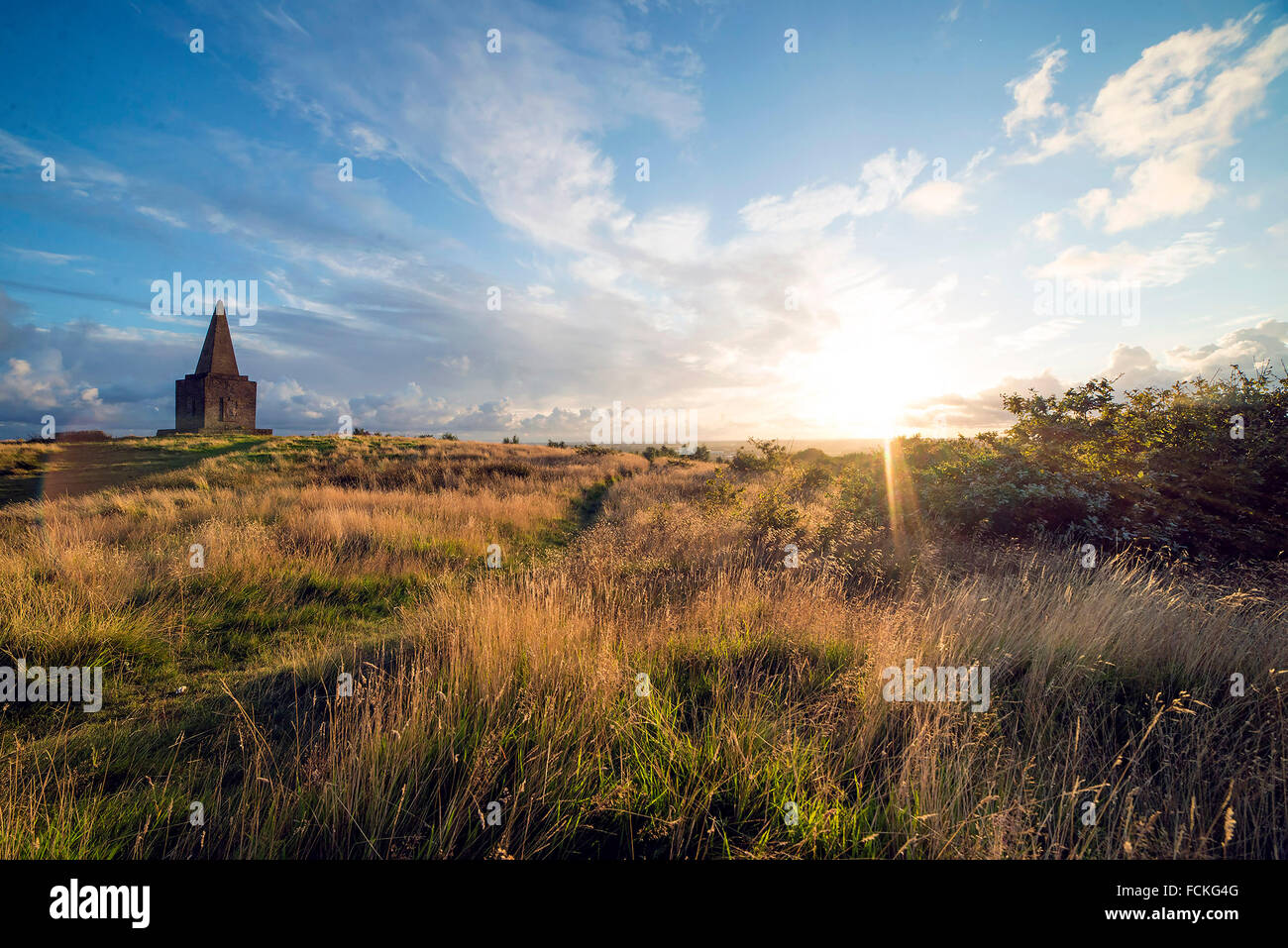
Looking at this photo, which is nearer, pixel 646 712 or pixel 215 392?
pixel 646 712

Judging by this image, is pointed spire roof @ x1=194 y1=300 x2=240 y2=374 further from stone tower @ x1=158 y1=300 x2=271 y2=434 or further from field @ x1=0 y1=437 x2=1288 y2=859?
field @ x1=0 y1=437 x2=1288 y2=859

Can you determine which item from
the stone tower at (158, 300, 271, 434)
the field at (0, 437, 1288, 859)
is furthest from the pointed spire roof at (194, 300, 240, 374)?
the field at (0, 437, 1288, 859)

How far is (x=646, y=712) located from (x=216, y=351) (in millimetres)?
66981

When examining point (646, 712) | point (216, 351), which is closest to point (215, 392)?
point (216, 351)

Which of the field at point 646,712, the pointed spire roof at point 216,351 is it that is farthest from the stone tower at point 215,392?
the field at point 646,712

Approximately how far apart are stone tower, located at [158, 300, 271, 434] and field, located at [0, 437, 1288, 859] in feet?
181

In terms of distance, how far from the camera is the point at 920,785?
2340 mm

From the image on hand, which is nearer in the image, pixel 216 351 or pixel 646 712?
pixel 646 712

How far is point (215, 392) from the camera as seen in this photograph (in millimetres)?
49656

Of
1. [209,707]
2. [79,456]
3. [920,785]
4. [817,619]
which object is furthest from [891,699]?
[79,456]

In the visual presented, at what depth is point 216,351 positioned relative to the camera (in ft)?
163

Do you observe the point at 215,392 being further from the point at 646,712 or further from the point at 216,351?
the point at 646,712

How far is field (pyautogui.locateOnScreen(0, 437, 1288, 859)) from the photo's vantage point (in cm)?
230

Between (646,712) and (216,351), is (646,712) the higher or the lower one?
the lower one
